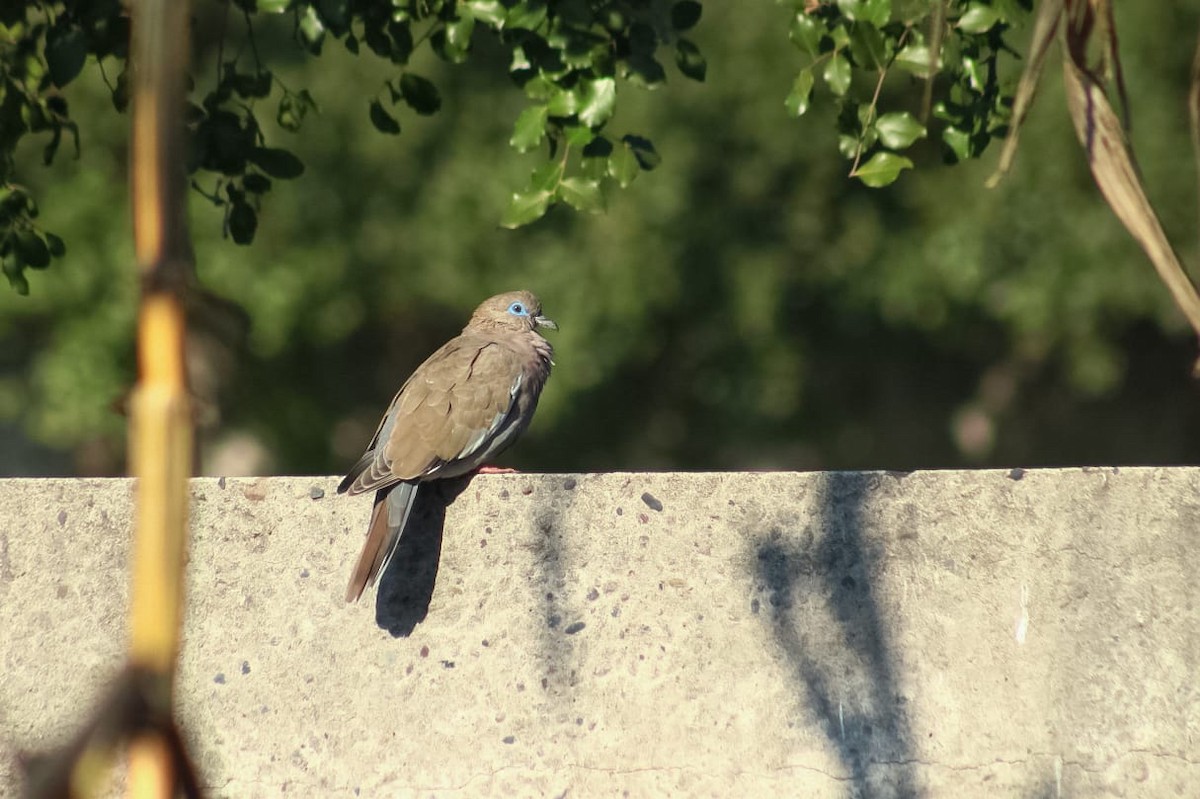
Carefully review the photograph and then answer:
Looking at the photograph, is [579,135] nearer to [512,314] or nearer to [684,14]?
[684,14]

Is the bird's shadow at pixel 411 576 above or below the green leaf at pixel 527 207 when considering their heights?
below

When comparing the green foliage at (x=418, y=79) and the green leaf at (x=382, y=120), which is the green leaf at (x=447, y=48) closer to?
the green foliage at (x=418, y=79)

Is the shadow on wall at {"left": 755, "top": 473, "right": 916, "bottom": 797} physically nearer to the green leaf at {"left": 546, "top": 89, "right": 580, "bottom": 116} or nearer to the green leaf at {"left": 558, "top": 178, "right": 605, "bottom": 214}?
the green leaf at {"left": 558, "top": 178, "right": 605, "bottom": 214}

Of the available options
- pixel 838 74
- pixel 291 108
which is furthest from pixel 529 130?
pixel 291 108

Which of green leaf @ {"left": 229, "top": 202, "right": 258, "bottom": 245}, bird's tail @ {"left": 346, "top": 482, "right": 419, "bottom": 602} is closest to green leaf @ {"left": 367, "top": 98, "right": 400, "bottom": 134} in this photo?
green leaf @ {"left": 229, "top": 202, "right": 258, "bottom": 245}

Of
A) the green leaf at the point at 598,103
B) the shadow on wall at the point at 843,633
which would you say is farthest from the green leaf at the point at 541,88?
the shadow on wall at the point at 843,633

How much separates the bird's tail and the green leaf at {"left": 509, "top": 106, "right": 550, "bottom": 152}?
3.56 feet

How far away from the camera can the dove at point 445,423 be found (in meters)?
3.79

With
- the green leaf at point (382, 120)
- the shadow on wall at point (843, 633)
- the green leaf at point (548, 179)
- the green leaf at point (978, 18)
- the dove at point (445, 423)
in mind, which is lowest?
the shadow on wall at point (843, 633)

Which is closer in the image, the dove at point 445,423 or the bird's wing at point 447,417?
the dove at point 445,423

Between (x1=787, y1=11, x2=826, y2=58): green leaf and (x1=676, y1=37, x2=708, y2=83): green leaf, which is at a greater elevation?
(x1=676, y1=37, x2=708, y2=83): green leaf

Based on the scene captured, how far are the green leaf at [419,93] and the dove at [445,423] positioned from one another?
987mm

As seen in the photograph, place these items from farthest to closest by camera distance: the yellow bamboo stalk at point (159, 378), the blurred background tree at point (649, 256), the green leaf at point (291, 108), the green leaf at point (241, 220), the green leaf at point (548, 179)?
1. the blurred background tree at point (649, 256)
2. the green leaf at point (291, 108)
3. the green leaf at point (241, 220)
4. the green leaf at point (548, 179)
5. the yellow bamboo stalk at point (159, 378)

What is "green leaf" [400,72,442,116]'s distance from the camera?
4531 millimetres
